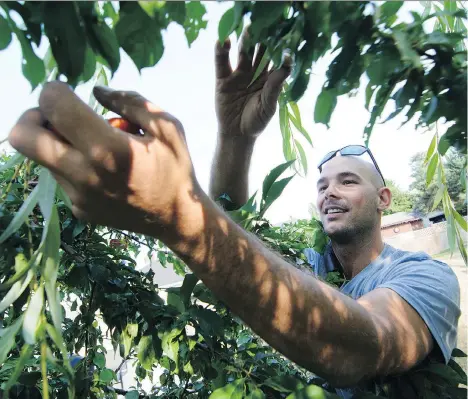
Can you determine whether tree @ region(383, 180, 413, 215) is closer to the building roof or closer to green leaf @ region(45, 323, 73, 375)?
the building roof

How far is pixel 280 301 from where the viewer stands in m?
0.69

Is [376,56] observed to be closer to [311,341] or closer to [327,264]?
[311,341]

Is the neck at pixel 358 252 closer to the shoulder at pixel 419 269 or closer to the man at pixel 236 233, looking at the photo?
the man at pixel 236 233

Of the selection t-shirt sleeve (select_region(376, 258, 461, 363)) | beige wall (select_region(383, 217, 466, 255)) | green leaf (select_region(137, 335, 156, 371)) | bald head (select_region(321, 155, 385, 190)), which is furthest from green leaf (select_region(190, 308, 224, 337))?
beige wall (select_region(383, 217, 466, 255))

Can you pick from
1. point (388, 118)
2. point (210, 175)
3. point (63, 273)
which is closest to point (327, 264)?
point (210, 175)

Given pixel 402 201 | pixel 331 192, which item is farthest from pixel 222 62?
pixel 402 201

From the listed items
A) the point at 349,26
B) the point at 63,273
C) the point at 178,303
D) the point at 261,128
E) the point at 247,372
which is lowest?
the point at 247,372

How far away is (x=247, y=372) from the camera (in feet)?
2.65

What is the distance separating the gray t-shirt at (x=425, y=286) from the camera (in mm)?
952

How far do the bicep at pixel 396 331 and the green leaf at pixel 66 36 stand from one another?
64 cm

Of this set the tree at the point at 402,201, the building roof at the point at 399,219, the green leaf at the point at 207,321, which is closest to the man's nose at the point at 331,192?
the green leaf at the point at 207,321

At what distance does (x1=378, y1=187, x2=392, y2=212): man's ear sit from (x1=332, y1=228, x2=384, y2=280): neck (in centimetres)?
15

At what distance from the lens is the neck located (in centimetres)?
139

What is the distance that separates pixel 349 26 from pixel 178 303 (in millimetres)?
600
